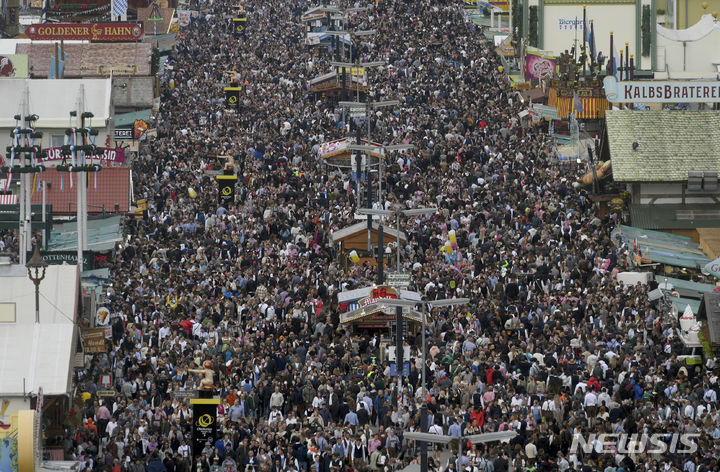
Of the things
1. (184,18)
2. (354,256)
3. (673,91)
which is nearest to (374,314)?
(354,256)

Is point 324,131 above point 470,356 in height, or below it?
above

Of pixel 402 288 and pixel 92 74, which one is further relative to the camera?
pixel 92 74

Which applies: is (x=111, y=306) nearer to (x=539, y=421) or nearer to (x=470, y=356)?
(x=470, y=356)

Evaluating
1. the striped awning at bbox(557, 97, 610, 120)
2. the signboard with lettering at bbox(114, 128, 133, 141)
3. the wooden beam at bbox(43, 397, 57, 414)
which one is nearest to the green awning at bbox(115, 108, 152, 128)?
the signboard with lettering at bbox(114, 128, 133, 141)

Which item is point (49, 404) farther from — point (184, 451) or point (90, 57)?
point (90, 57)

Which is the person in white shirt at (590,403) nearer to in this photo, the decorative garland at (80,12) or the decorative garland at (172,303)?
the decorative garland at (172,303)

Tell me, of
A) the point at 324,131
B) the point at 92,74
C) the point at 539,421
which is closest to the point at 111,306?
the point at 539,421
